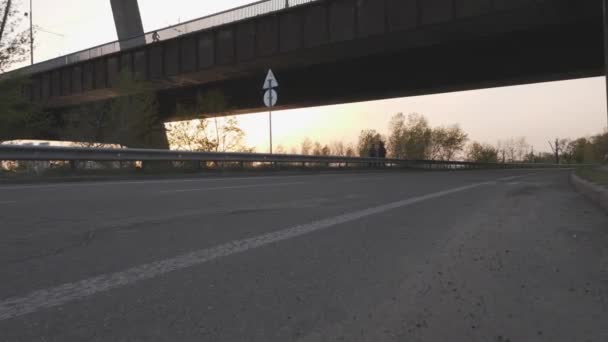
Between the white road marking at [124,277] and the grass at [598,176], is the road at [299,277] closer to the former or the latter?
the white road marking at [124,277]

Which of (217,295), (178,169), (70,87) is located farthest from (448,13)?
(70,87)

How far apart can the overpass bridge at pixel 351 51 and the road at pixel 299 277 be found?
614 inches

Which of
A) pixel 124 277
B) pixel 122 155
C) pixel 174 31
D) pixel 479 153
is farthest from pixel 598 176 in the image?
pixel 479 153

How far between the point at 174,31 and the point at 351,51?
38.4 ft

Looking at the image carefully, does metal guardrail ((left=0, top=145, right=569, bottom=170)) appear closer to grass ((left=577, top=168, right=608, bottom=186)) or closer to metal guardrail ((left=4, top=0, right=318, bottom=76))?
metal guardrail ((left=4, top=0, right=318, bottom=76))

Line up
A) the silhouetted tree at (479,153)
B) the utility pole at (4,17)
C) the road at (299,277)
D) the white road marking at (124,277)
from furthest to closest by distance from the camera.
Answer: the silhouetted tree at (479,153), the utility pole at (4,17), the white road marking at (124,277), the road at (299,277)

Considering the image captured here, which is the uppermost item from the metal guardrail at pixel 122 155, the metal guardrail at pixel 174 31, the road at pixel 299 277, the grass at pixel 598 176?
the metal guardrail at pixel 174 31

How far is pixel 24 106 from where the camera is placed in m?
19.5

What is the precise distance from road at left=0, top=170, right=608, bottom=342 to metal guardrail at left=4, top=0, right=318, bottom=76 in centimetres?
1931

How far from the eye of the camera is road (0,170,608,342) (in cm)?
158

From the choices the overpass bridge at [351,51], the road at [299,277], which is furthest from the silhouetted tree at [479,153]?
the road at [299,277]

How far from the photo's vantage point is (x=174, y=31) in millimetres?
24906

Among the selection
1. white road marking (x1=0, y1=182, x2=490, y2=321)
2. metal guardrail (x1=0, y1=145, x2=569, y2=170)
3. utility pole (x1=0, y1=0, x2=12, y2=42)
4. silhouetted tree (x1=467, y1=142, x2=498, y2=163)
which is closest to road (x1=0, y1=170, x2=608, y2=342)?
white road marking (x1=0, y1=182, x2=490, y2=321)

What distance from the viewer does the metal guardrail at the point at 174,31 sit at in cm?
2234
